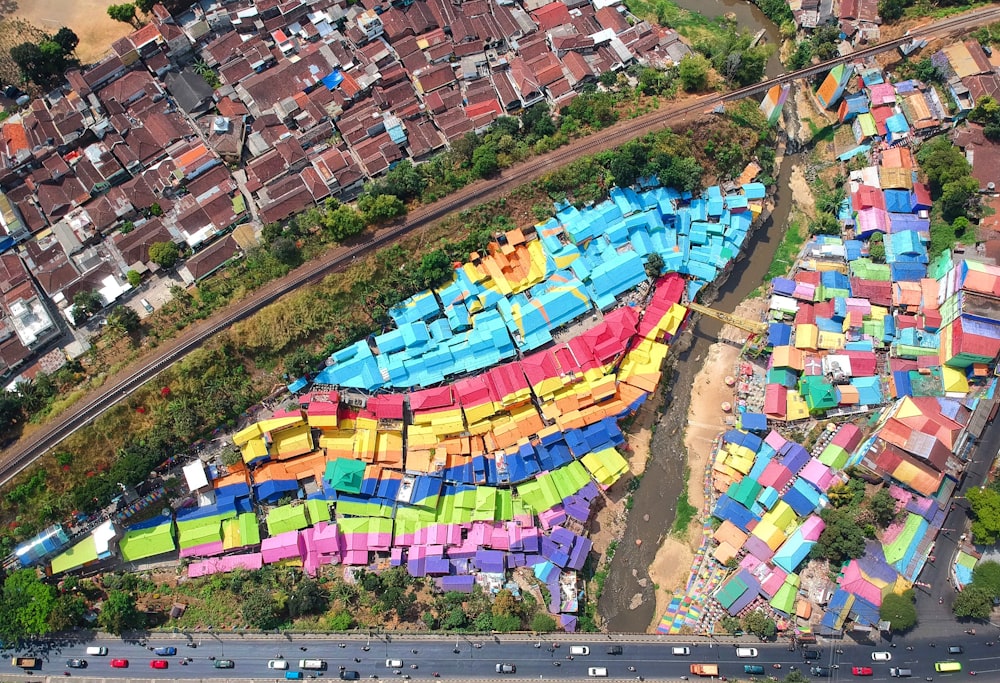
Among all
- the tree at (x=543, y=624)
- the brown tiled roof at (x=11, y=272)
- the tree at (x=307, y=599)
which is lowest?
the tree at (x=543, y=624)

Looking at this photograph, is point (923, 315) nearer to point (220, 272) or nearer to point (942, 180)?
point (942, 180)

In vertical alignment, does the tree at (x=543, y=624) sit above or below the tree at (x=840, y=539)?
above

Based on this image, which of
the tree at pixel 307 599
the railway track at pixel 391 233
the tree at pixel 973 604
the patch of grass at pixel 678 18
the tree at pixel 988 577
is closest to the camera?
the tree at pixel 973 604

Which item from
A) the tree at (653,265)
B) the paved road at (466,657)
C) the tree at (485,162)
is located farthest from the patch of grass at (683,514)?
the tree at (485,162)

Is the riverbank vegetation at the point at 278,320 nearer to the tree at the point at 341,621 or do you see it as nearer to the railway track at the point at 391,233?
the railway track at the point at 391,233

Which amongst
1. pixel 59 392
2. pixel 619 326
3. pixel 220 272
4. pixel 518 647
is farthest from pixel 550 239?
pixel 59 392

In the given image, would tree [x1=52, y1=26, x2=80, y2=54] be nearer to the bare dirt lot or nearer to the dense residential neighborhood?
the bare dirt lot

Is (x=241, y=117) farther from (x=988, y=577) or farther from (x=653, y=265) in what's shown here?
(x=988, y=577)

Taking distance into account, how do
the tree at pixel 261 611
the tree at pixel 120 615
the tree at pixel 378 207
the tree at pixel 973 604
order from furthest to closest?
the tree at pixel 378 207 < the tree at pixel 261 611 < the tree at pixel 120 615 < the tree at pixel 973 604
